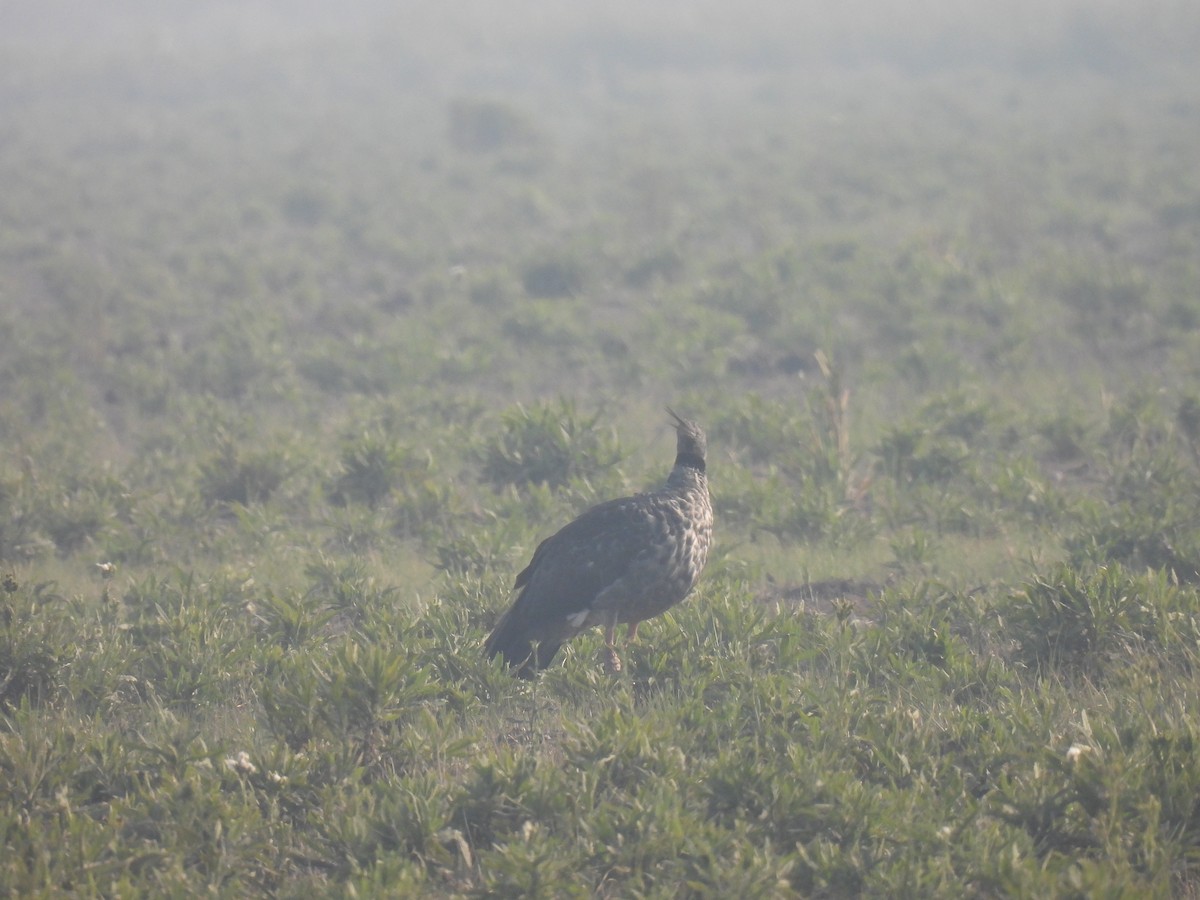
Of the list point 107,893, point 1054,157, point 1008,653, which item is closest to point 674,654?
point 1008,653

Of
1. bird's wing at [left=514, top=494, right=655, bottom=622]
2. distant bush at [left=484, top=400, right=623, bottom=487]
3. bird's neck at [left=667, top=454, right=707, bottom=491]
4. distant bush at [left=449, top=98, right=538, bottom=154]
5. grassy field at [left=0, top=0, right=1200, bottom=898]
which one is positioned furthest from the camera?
distant bush at [left=449, top=98, right=538, bottom=154]

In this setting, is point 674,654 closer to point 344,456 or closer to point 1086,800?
point 1086,800

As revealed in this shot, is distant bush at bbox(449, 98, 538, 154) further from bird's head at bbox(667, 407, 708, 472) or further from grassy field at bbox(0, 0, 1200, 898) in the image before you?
bird's head at bbox(667, 407, 708, 472)

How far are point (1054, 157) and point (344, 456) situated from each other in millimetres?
17608

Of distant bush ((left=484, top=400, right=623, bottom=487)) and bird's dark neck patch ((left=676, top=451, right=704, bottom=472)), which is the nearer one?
bird's dark neck patch ((left=676, top=451, right=704, bottom=472))

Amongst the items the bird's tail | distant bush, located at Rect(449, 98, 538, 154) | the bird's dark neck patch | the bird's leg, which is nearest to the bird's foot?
the bird's leg

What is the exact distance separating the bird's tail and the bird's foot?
258 mm

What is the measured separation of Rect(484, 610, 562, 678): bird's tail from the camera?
19.0 feet

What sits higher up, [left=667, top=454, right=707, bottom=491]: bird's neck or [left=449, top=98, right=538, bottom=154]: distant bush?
[left=667, top=454, right=707, bottom=491]: bird's neck

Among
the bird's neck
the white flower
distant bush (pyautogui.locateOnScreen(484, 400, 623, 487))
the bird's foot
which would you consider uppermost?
the bird's neck

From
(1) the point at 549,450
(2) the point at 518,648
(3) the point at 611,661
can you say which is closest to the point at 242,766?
(2) the point at 518,648

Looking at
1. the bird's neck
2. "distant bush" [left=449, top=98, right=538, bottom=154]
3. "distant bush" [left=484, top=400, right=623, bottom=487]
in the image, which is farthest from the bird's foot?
"distant bush" [left=449, top=98, right=538, bottom=154]

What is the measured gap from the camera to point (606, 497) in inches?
341

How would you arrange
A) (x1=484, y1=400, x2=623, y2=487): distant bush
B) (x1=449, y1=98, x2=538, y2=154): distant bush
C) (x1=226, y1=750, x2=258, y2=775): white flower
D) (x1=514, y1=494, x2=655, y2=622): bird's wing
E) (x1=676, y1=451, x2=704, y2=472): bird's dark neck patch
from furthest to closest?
1. (x1=449, y1=98, x2=538, y2=154): distant bush
2. (x1=484, y1=400, x2=623, y2=487): distant bush
3. (x1=676, y1=451, x2=704, y2=472): bird's dark neck patch
4. (x1=514, y1=494, x2=655, y2=622): bird's wing
5. (x1=226, y1=750, x2=258, y2=775): white flower
